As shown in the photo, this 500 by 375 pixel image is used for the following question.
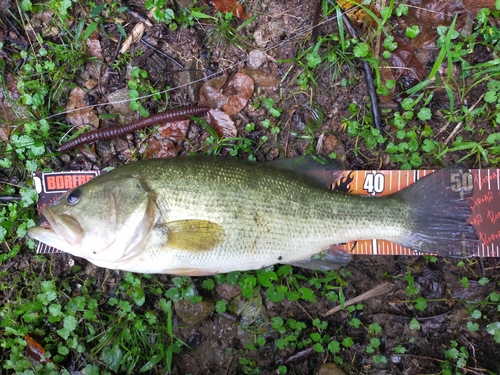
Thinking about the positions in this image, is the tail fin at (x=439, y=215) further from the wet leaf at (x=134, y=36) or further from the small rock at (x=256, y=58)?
the wet leaf at (x=134, y=36)

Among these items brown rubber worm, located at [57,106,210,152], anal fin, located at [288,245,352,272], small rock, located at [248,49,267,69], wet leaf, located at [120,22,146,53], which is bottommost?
anal fin, located at [288,245,352,272]

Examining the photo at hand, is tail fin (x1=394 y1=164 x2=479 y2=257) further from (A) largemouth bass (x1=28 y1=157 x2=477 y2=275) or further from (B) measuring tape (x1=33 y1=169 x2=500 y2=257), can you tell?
(B) measuring tape (x1=33 y1=169 x2=500 y2=257)

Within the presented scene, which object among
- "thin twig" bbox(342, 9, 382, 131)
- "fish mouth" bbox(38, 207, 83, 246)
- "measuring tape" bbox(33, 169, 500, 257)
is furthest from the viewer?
"thin twig" bbox(342, 9, 382, 131)

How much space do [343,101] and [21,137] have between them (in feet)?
9.69

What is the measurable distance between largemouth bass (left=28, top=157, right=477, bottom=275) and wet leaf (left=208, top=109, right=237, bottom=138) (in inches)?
21.8

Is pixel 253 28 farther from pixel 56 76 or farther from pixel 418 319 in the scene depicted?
pixel 418 319

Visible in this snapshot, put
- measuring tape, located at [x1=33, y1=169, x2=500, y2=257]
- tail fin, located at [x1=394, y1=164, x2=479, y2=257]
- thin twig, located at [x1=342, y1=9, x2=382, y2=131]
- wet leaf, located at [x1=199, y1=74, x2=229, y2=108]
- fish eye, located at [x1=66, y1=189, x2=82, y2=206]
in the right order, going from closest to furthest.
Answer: fish eye, located at [x1=66, y1=189, x2=82, y2=206], tail fin, located at [x1=394, y1=164, x2=479, y2=257], measuring tape, located at [x1=33, y1=169, x2=500, y2=257], thin twig, located at [x1=342, y1=9, x2=382, y2=131], wet leaf, located at [x1=199, y1=74, x2=229, y2=108]

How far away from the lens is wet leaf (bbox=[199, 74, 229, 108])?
3230 mm

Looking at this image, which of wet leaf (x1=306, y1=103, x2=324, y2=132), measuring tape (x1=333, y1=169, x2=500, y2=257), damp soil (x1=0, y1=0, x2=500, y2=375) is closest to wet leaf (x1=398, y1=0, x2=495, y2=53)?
damp soil (x1=0, y1=0, x2=500, y2=375)

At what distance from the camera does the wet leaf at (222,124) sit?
3.21 metres

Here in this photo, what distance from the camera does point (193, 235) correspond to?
2.45m

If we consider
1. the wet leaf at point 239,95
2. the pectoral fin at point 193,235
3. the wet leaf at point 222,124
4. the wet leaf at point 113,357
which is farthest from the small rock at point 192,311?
the wet leaf at point 239,95

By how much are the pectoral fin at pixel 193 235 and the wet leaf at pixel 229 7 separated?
1977 millimetres

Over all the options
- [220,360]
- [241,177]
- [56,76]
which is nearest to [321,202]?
[241,177]
